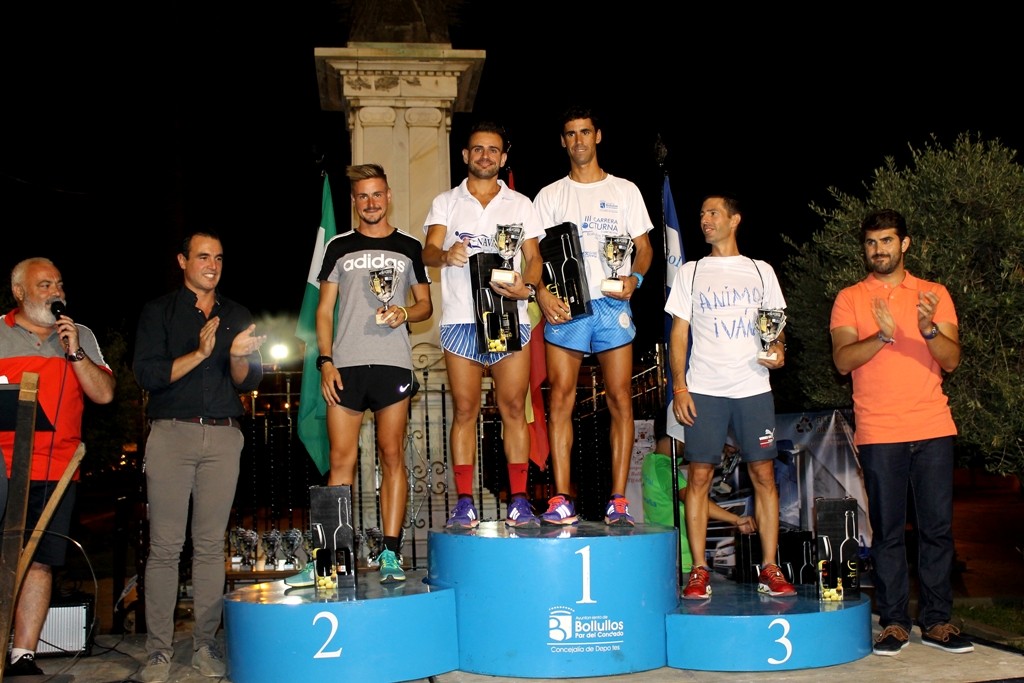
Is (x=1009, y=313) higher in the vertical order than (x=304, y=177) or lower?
lower

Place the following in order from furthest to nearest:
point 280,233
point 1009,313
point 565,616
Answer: point 280,233, point 1009,313, point 565,616

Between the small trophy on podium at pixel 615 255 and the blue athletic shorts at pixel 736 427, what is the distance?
0.69 metres

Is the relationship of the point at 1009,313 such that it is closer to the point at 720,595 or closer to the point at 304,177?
the point at 720,595

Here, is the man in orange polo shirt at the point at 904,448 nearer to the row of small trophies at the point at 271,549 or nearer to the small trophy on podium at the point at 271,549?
the row of small trophies at the point at 271,549

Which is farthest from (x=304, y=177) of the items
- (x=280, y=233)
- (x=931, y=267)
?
(x=931, y=267)

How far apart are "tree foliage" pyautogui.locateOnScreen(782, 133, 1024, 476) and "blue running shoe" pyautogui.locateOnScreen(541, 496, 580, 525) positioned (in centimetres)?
295

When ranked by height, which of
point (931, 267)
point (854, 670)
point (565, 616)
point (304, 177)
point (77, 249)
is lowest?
point (854, 670)

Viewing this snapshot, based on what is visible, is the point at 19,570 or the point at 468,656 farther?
the point at 468,656

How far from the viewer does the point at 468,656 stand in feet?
14.2

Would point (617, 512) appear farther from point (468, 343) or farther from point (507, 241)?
point (507, 241)

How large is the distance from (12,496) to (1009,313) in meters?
5.76

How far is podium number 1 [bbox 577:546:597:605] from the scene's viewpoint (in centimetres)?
420

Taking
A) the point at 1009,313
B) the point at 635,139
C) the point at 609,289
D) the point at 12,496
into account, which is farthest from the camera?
the point at 635,139

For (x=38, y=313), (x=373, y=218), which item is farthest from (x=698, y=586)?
(x=38, y=313)
